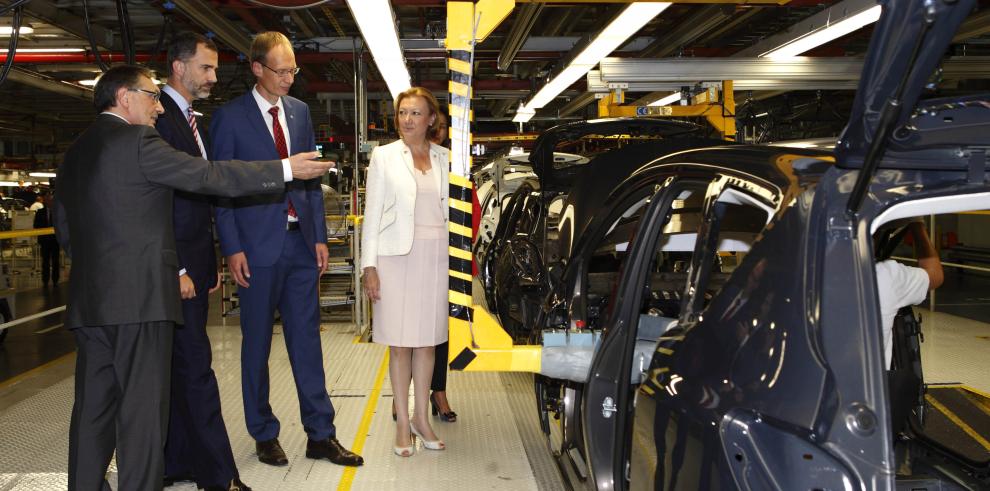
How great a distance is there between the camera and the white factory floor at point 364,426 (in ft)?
12.2

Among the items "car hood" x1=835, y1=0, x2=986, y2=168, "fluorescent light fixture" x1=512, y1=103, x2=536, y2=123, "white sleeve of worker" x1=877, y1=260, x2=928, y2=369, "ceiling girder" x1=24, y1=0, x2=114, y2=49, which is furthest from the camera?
"fluorescent light fixture" x1=512, y1=103, x2=536, y2=123

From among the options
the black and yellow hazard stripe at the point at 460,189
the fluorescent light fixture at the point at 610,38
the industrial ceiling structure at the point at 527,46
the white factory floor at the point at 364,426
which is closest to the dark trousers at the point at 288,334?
the white factory floor at the point at 364,426

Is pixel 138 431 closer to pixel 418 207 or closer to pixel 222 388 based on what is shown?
pixel 418 207

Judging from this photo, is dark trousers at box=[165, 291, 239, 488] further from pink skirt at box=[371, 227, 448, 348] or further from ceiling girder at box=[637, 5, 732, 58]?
ceiling girder at box=[637, 5, 732, 58]

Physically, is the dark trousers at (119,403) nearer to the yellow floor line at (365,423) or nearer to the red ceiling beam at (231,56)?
the yellow floor line at (365,423)

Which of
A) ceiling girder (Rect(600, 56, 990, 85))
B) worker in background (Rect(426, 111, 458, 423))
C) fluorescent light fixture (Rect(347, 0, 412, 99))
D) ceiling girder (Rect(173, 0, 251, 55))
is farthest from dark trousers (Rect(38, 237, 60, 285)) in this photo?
worker in background (Rect(426, 111, 458, 423))

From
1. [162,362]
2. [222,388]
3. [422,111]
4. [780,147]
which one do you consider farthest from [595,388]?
[222,388]

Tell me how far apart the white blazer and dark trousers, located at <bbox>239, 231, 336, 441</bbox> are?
306 millimetres

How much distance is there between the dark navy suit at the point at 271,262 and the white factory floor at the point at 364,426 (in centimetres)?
33

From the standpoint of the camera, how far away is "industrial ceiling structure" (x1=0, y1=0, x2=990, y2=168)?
23.6 ft

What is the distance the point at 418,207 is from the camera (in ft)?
12.8

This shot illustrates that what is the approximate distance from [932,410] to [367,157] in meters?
5.86

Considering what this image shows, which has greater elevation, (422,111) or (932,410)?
(422,111)

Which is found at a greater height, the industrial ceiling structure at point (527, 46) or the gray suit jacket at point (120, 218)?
the industrial ceiling structure at point (527, 46)
